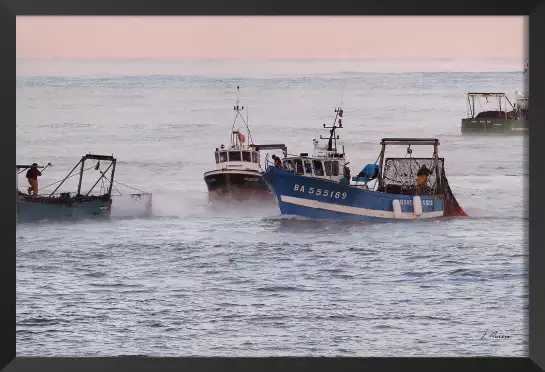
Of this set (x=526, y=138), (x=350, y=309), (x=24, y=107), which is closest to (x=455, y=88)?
(x=526, y=138)

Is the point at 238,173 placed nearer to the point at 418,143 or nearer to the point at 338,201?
the point at 338,201

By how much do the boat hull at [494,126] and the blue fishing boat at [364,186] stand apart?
0.22 m

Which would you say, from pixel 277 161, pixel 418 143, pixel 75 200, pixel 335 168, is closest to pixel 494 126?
pixel 418 143

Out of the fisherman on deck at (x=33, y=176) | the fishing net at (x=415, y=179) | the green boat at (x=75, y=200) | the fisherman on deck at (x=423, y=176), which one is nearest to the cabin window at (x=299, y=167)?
the fishing net at (x=415, y=179)

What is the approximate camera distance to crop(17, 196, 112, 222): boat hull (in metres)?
4.78

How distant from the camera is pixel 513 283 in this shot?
4758 mm

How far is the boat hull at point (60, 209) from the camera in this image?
478 centimetres

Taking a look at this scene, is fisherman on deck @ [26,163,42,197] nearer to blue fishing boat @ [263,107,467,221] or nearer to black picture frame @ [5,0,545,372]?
black picture frame @ [5,0,545,372]

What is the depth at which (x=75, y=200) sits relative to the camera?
4.92 metres

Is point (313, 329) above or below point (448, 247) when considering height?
below

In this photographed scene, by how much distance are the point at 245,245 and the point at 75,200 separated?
109 centimetres
